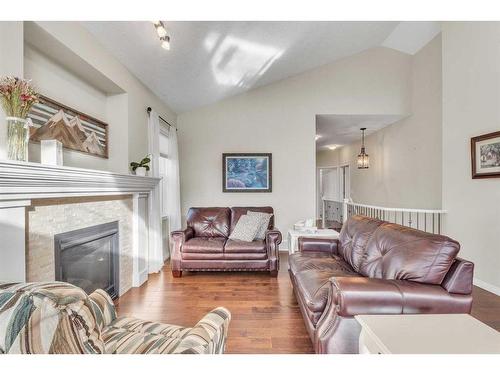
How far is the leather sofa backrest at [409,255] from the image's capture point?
59.9 inches

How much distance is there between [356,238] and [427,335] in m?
1.37

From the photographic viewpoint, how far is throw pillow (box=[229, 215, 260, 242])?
11.8 feet

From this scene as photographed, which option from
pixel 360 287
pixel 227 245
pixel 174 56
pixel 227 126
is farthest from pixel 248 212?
pixel 360 287

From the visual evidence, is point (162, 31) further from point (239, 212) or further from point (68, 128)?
point (239, 212)

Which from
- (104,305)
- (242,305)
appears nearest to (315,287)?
(242,305)

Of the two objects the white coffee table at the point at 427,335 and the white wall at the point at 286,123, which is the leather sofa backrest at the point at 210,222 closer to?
the white wall at the point at 286,123

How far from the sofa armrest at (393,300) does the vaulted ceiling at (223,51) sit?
8.97 feet

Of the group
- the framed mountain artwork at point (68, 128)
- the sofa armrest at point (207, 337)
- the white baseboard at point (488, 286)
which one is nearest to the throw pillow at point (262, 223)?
the framed mountain artwork at point (68, 128)

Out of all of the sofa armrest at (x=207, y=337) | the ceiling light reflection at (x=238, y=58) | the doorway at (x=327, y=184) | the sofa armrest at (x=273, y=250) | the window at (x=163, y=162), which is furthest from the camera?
the doorway at (x=327, y=184)

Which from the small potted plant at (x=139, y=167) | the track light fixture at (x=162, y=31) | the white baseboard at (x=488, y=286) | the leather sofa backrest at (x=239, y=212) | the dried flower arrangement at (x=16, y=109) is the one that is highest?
the track light fixture at (x=162, y=31)

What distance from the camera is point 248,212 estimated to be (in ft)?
12.9

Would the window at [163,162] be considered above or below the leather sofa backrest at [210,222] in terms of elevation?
above

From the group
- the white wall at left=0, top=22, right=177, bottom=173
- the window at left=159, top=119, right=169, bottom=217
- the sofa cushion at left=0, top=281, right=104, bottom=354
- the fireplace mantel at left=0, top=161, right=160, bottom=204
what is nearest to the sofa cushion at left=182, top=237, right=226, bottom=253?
the window at left=159, top=119, right=169, bottom=217
